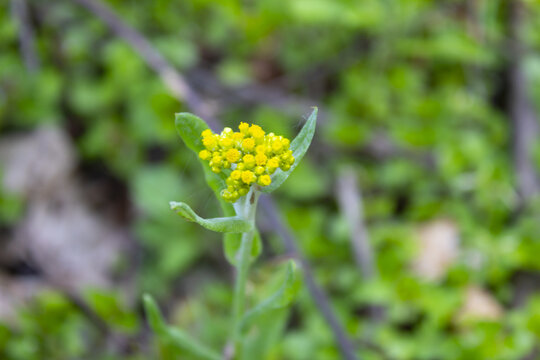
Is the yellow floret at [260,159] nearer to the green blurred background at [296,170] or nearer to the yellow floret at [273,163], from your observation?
the yellow floret at [273,163]

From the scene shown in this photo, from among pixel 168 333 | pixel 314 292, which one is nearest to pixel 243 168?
pixel 168 333

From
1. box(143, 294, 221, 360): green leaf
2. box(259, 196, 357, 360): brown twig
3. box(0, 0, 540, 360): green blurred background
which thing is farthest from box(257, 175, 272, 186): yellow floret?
box(0, 0, 540, 360): green blurred background

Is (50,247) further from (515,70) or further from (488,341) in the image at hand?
(515,70)

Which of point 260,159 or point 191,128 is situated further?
point 191,128

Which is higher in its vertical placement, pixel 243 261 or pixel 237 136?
pixel 237 136

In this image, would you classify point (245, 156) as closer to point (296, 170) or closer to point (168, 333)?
point (168, 333)
